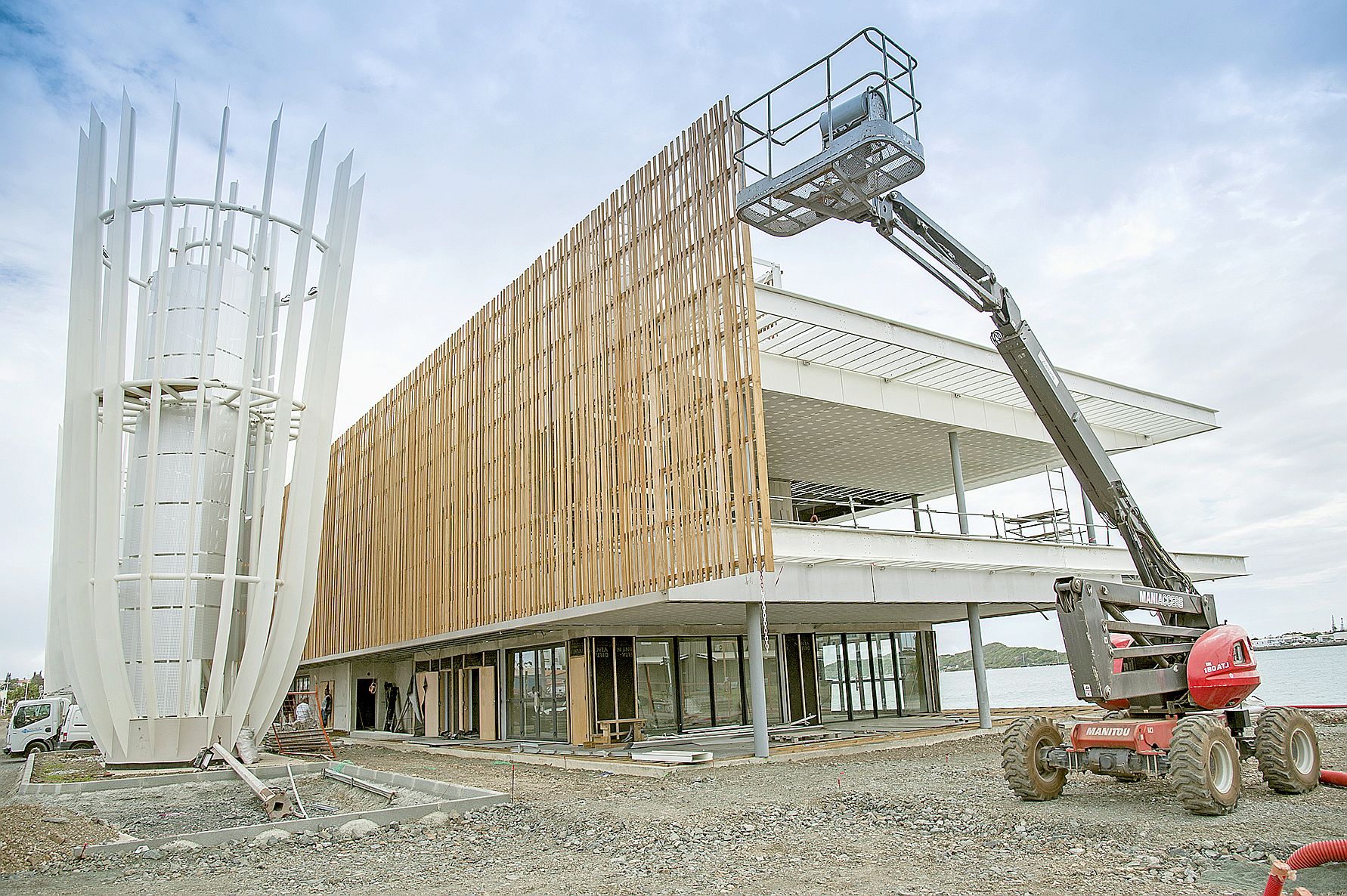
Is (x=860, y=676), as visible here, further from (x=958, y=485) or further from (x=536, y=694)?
(x=536, y=694)

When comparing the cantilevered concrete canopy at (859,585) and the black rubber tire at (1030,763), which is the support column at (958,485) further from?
the black rubber tire at (1030,763)

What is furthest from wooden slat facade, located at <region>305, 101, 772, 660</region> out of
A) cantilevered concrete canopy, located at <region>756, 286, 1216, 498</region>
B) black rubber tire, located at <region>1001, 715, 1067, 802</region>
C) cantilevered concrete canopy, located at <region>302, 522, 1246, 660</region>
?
black rubber tire, located at <region>1001, 715, 1067, 802</region>

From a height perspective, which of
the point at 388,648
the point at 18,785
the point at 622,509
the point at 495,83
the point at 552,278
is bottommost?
the point at 18,785

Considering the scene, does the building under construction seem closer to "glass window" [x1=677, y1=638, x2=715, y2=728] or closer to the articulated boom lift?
"glass window" [x1=677, y1=638, x2=715, y2=728]

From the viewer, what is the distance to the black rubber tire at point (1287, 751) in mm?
10641

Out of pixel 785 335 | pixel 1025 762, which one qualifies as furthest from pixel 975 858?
pixel 785 335

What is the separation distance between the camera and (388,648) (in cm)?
2997

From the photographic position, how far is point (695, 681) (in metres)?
24.0

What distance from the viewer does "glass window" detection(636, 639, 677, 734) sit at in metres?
22.9

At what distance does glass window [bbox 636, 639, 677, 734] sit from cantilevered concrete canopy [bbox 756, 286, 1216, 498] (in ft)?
20.7

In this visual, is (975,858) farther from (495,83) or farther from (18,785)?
(18,785)

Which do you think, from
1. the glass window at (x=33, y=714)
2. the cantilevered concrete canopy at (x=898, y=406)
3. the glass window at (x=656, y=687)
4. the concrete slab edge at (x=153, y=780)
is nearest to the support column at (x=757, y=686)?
the glass window at (x=656, y=687)

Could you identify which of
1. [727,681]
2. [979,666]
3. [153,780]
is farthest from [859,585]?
[153,780]

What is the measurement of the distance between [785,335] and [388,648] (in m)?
17.8
